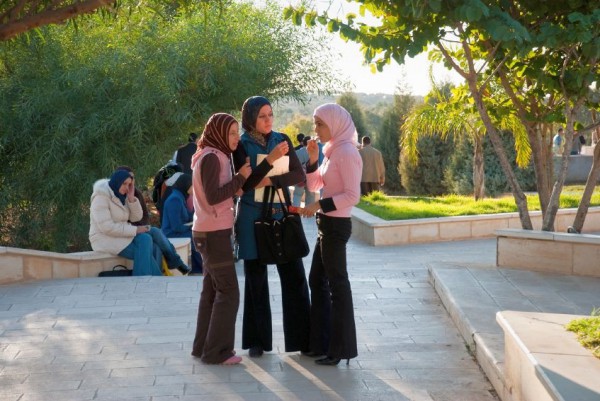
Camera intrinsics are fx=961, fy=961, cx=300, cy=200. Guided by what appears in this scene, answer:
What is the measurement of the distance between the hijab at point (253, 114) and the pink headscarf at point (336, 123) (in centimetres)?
37

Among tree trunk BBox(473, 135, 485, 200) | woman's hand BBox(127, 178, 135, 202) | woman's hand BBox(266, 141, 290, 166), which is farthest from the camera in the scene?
tree trunk BBox(473, 135, 485, 200)

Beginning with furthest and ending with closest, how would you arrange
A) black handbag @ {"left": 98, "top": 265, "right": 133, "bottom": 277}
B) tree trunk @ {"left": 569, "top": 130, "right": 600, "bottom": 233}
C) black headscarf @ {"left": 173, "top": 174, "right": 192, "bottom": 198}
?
black headscarf @ {"left": 173, "top": 174, "right": 192, "bottom": 198} < black handbag @ {"left": 98, "top": 265, "right": 133, "bottom": 277} < tree trunk @ {"left": 569, "top": 130, "right": 600, "bottom": 233}

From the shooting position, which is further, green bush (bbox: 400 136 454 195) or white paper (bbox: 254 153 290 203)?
green bush (bbox: 400 136 454 195)

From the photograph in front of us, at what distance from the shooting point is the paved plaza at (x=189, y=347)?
593 centimetres

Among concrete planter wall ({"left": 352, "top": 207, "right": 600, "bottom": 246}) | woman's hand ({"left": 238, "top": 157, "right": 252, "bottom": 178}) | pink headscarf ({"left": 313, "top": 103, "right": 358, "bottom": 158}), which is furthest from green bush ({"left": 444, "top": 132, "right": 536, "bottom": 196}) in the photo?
woman's hand ({"left": 238, "top": 157, "right": 252, "bottom": 178})

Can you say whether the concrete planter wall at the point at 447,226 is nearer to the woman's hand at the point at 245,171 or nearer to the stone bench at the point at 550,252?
the stone bench at the point at 550,252

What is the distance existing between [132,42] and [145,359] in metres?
11.2

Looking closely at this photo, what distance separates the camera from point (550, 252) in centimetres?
966

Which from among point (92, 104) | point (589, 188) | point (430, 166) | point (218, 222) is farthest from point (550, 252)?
point (430, 166)

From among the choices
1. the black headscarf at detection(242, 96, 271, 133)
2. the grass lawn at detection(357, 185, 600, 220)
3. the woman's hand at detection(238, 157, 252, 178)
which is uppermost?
the black headscarf at detection(242, 96, 271, 133)

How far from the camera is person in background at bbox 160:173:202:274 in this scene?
1178 cm

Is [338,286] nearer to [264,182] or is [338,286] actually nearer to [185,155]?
[264,182]

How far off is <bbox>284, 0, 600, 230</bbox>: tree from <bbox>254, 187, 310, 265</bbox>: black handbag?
2.42 meters

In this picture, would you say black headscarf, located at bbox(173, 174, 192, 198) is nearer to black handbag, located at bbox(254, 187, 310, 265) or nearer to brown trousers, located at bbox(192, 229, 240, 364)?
brown trousers, located at bbox(192, 229, 240, 364)
